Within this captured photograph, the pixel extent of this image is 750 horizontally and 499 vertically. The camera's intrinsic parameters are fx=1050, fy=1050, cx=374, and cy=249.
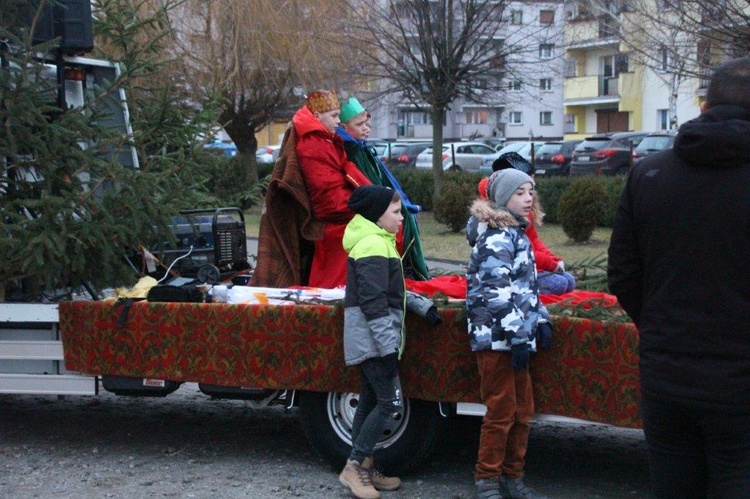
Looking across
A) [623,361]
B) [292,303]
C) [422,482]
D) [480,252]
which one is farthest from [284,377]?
[623,361]

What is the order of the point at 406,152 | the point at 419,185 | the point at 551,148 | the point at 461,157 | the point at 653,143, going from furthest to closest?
the point at 406,152, the point at 461,157, the point at 551,148, the point at 653,143, the point at 419,185

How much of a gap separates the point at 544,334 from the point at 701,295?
208 cm

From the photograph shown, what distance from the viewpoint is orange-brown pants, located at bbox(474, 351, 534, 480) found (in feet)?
16.7

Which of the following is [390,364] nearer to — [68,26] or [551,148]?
[68,26]

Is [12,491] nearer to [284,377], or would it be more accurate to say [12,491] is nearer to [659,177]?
[284,377]

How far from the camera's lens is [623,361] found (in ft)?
16.5

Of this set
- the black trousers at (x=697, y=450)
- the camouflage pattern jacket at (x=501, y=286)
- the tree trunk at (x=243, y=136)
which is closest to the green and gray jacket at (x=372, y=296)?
the camouflage pattern jacket at (x=501, y=286)

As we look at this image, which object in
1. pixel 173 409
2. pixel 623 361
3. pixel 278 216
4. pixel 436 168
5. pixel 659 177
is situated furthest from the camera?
pixel 436 168

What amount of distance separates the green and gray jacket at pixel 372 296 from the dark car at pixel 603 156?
78.6 ft

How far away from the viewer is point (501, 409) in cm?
509

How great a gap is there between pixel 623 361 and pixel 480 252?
0.86 meters

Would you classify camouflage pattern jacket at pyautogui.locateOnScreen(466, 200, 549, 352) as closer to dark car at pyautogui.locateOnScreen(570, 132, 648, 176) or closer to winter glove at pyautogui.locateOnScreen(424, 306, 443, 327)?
winter glove at pyautogui.locateOnScreen(424, 306, 443, 327)

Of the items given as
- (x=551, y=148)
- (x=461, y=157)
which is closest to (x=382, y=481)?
(x=551, y=148)

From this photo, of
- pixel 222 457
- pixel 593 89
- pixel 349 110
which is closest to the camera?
pixel 222 457
